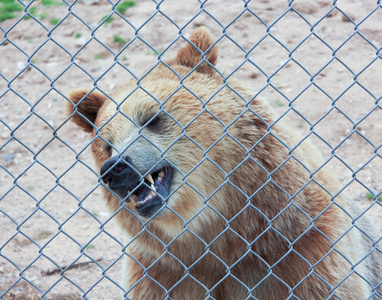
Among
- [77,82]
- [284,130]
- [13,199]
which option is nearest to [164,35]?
[77,82]

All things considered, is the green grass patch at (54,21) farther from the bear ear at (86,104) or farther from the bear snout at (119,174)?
the bear snout at (119,174)

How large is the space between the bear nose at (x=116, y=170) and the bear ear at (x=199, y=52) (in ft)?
3.19

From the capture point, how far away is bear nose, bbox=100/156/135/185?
9.80 ft

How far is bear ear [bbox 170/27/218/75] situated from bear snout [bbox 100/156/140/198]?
3.07 feet

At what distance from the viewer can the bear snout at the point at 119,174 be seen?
2992 mm

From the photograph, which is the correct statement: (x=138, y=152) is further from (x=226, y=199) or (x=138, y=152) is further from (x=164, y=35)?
(x=164, y=35)

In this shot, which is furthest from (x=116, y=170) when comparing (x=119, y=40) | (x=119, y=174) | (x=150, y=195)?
(x=119, y=40)

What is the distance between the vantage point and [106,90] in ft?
24.1

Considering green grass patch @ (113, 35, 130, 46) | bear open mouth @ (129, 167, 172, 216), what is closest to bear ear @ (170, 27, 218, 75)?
bear open mouth @ (129, 167, 172, 216)

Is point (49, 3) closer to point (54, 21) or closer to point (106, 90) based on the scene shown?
point (54, 21)

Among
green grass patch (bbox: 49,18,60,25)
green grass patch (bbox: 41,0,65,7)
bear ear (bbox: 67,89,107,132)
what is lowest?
green grass patch (bbox: 41,0,65,7)

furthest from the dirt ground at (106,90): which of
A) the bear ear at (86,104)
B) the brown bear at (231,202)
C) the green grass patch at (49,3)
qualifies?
the brown bear at (231,202)

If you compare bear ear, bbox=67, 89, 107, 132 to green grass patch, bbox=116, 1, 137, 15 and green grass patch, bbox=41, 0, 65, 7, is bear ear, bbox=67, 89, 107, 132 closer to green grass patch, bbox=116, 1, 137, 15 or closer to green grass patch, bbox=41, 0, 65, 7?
green grass patch, bbox=116, 1, 137, 15

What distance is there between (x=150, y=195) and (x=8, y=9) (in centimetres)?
737
